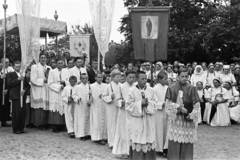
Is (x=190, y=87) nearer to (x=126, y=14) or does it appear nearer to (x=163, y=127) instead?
(x=163, y=127)

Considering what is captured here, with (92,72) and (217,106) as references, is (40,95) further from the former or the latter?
(217,106)

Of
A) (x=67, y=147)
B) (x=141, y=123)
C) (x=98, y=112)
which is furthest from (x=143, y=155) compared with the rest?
(x=98, y=112)

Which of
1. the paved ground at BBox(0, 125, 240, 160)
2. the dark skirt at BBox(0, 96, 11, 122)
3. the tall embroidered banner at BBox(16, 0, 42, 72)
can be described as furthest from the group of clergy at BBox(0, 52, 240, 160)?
the dark skirt at BBox(0, 96, 11, 122)

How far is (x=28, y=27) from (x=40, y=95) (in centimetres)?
197

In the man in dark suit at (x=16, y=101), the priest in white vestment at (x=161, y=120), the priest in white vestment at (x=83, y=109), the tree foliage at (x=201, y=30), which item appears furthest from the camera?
the tree foliage at (x=201, y=30)

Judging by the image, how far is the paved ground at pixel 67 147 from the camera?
21.3 feet

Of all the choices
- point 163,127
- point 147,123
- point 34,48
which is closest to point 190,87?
point 147,123

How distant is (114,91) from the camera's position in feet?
23.9

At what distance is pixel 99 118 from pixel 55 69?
7.18ft

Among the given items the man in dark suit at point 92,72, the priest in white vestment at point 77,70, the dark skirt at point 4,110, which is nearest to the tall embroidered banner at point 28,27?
the priest in white vestment at point 77,70

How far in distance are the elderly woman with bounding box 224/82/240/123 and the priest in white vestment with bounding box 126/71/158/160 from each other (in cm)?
600

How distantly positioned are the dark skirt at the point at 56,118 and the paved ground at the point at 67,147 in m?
0.30

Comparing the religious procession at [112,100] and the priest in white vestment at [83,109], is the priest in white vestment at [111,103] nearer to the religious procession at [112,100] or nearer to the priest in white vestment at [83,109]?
the religious procession at [112,100]

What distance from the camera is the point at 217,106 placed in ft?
35.4
